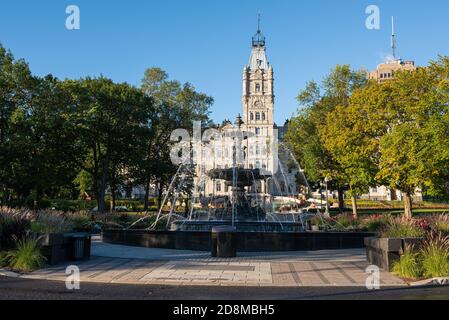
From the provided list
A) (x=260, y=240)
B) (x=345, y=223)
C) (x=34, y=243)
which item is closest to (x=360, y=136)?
(x=345, y=223)

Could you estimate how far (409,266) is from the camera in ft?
35.8

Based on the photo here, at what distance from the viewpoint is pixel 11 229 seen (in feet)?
43.2

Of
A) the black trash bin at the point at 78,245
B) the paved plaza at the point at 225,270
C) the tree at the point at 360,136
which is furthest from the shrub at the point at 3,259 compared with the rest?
the tree at the point at 360,136

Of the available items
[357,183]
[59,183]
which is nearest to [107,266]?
[59,183]

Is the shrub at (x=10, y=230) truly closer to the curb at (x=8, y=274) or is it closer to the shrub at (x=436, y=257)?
the curb at (x=8, y=274)

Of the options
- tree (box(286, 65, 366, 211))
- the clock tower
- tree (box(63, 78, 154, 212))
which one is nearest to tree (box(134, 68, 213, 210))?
tree (box(63, 78, 154, 212))

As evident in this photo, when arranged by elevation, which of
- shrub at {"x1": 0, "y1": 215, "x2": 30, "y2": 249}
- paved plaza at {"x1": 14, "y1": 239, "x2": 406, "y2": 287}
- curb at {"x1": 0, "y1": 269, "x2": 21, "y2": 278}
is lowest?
paved plaza at {"x1": 14, "y1": 239, "x2": 406, "y2": 287}

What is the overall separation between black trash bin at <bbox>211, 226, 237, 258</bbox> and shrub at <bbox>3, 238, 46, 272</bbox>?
5416 millimetres

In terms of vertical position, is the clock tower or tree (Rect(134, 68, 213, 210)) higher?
the clock tower

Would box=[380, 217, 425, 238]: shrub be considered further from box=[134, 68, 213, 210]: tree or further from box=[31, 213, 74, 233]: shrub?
box=[134, 68, 213, 210]: tree

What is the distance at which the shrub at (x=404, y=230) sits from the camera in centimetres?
1215

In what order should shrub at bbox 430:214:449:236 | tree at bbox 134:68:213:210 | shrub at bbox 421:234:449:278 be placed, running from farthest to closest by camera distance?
tree at bbox 134:68:213:210
shrub at bbox 430:214:449:236
shrub at bbox 421:234:449:278

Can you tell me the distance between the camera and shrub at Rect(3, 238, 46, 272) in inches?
472

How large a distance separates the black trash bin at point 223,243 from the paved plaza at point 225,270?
0.39 metres
